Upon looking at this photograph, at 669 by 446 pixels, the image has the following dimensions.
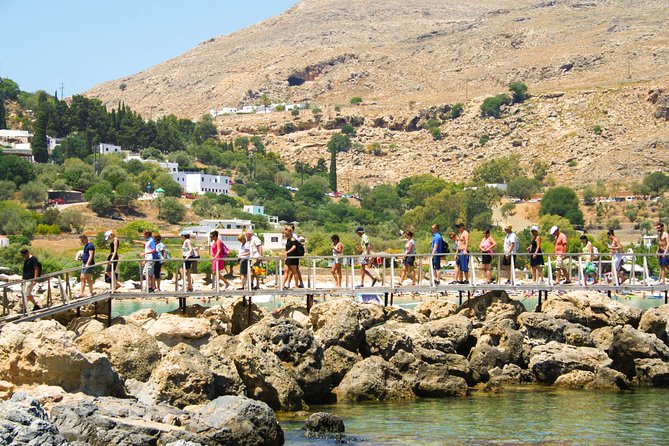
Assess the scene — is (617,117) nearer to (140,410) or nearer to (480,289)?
(480,289)

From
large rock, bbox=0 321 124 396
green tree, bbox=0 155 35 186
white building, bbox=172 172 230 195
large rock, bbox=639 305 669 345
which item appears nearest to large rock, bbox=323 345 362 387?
large rock, bbox=0 321 124 396

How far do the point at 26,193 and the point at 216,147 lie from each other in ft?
193

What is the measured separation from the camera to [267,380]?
20.2 m

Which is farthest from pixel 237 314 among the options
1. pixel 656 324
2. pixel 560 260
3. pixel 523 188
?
pixel 523 188

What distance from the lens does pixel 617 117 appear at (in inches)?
6211

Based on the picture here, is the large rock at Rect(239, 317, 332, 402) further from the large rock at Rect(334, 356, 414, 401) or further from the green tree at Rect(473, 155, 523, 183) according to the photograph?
the green tree at Rect(473, 155, 523, 183)

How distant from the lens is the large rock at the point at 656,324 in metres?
25.4

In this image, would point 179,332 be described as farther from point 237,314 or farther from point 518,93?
point 518,93

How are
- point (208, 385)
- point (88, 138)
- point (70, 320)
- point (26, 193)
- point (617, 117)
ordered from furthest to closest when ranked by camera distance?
point (617, 117) < point (88, 138) < point (26, 193) < point (70, 320) < point (208, 385)

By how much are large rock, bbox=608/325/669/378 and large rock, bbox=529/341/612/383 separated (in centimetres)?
43

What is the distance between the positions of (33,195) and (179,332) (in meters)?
86.3

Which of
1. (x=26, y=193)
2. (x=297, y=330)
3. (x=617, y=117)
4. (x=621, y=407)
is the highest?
(x=617, y=117)

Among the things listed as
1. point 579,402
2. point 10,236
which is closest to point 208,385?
point 579,402

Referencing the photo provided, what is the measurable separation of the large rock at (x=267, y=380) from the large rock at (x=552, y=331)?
6.13 metres
